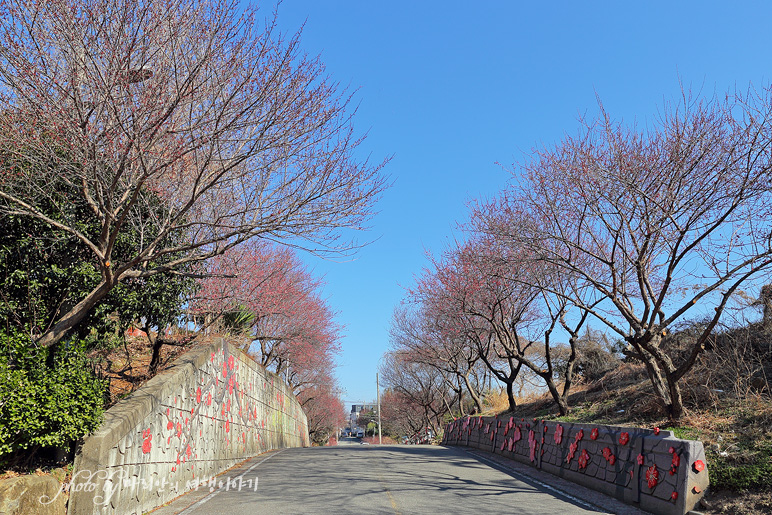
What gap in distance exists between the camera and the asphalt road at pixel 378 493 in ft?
25.0

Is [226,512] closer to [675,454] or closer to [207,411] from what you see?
[207,411]

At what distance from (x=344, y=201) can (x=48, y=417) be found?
16.4ft

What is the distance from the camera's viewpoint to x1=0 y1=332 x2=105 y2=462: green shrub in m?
5.79

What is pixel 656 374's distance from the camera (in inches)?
424

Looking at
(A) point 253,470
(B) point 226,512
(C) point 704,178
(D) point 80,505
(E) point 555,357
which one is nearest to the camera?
(D) point 80,505

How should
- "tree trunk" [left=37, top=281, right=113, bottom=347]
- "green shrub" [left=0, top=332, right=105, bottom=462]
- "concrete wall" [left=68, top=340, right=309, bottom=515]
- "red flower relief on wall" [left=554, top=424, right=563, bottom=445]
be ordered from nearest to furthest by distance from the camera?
"green shrub" [left=0, top=332, right=105, bottom=462] < "concrete wall" [left=68, top=340, right=309, bottom=515] < "tree trunk" [left=37, top=281, right=113, bottom=347] < "red flower relief on wall" [left=554, top=424, right=563, bottom=445]

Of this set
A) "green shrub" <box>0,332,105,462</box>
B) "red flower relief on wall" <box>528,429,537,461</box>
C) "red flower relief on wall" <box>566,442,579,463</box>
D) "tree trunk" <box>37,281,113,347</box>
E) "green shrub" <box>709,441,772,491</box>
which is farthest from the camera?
"red flower relief on wall" <box>528,429,537,461</box>

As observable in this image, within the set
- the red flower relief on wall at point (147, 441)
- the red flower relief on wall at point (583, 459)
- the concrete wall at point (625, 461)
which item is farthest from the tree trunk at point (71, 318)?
the red flower relief on wall at point (583, 459)

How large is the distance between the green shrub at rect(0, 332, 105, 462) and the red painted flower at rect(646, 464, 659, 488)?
24.6ft

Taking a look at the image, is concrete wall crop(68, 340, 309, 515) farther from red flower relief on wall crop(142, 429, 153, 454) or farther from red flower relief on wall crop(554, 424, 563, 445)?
red flower relief on wall crop(554, 424, 563, 445)

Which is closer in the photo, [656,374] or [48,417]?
[48,417]

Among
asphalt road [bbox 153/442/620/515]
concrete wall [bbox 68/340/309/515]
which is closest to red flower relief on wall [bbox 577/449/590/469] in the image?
asphalt road [bbox 153/442/620/515]

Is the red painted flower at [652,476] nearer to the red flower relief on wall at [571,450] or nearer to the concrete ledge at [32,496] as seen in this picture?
the red flower relief on wall at [571,450]

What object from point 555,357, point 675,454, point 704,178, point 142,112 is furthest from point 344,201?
point 555,357
